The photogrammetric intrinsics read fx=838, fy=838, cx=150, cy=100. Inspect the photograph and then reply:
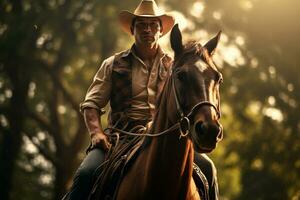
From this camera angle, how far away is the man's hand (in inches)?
350

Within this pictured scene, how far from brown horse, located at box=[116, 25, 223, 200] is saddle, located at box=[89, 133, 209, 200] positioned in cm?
14

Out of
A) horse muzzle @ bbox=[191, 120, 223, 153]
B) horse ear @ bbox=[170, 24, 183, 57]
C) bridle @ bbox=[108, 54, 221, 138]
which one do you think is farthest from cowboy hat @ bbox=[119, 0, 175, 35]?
horse muzzle @ bbox=[191, 120, 223, 153]

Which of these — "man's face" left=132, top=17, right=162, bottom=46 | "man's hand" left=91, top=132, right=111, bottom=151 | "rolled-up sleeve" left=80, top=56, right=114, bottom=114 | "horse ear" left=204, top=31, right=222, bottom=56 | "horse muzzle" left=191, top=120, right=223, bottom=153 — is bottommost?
"man's hand" left=91, top=132, right=111, bottom=151

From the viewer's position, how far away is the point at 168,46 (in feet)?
104

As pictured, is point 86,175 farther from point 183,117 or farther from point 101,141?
point 183,117

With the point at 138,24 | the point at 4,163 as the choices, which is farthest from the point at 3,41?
the point at 138,24

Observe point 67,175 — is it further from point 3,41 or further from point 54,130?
point 3,41

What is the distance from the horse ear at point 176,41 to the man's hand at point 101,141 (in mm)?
1539

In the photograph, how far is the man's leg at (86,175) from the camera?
880 cm

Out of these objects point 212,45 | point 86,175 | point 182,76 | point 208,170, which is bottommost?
point 208,170

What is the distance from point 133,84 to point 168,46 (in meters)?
22.6

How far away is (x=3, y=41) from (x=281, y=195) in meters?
10.2

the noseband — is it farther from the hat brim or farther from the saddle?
the hat brim

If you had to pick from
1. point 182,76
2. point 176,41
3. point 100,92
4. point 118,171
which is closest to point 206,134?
point 182,76
